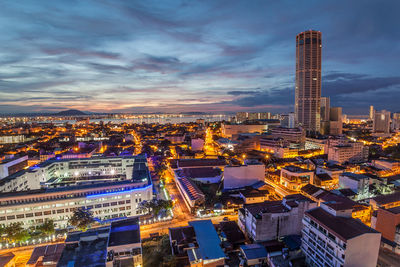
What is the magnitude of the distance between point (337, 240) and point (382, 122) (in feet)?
224

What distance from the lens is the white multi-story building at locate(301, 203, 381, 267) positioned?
31.8 feet

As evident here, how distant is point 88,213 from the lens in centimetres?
1514

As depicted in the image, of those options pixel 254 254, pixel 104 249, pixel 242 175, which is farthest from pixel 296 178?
pixel 104 249

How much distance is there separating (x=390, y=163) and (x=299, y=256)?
831 inches

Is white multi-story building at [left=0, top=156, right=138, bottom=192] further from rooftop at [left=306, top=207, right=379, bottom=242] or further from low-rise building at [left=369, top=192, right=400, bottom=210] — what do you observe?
low-rise building at [left=369, top=192, right=400, bottom=210]

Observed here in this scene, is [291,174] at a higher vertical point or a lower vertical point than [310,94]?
lower

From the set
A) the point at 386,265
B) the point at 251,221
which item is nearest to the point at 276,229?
the point at 251,221

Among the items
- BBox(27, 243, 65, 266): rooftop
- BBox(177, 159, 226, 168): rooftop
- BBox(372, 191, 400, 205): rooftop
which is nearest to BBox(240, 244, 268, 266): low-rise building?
BBox(27, 243, 65, 266): rooftop

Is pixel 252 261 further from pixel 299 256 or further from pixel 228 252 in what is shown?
pixel 299 256

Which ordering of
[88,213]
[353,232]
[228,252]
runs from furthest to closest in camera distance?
[88,213]
[228,252]
[353,232]

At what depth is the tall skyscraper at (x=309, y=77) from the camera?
53688 mm

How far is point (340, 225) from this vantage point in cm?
1055

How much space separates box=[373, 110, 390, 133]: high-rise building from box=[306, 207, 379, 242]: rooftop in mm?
63970

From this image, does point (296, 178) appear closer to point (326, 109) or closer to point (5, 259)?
point (5, 259)
